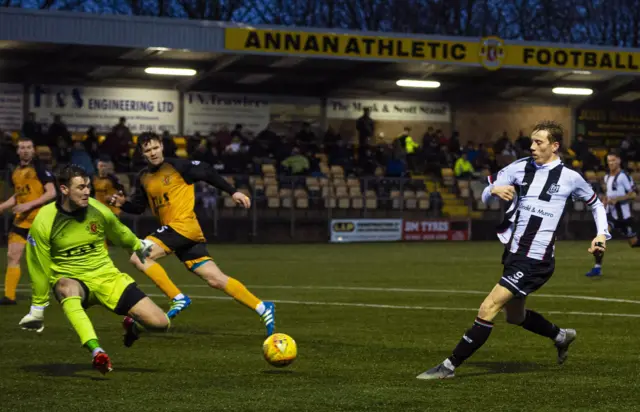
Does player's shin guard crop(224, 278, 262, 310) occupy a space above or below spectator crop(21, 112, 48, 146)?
below

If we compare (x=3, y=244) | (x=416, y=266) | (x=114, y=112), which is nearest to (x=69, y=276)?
(x=416, y=266)

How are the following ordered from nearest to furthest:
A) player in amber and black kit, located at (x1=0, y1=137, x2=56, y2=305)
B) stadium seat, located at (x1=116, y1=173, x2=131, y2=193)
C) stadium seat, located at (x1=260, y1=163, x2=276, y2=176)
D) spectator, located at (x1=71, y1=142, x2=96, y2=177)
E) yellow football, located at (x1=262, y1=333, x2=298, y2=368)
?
yellow football, located at (x1=262, y1=333, x2=298, y2=368) → player in amber and black kit, located at (x1=0, y1=137, x2=56, y2=305) → spectator, located at (x1=71, y1=142, x2=96, y2=177) → stadium seat, located at (x1=116, y1=173, x2=131, y2=193) → stadium seat, located at (x1=260, y1=163, x2=276, y2=176)

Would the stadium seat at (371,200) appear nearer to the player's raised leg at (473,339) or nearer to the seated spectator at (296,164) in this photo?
the seated spectator at (296,164)

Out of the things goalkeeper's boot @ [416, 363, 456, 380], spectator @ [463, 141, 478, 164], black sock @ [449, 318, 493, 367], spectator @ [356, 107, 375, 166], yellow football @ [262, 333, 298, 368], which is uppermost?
spectator @ [356, 107, 375, 166]

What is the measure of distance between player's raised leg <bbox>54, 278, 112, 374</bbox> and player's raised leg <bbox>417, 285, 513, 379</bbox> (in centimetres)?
234

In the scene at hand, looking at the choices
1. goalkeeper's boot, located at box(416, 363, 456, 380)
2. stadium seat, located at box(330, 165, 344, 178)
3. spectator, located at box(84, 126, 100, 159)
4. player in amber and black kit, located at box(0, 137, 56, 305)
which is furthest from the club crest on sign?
goalkeeper's boot, located at box(416, 363, 456, 380)

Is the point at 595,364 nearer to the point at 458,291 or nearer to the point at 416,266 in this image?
the point at 458,291

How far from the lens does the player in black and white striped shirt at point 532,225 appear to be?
9.31 metres

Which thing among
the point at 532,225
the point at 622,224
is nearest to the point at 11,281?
the point at 532,225

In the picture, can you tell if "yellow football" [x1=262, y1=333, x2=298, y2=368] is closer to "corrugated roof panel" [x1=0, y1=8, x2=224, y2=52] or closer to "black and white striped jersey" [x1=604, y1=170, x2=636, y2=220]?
"black and white striped jersey" [x1=604, y1=170, x2=636, y2=220]

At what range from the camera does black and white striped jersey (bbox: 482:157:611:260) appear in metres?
9.50

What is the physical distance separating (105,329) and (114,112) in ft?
84.3

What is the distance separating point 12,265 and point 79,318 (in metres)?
6.78

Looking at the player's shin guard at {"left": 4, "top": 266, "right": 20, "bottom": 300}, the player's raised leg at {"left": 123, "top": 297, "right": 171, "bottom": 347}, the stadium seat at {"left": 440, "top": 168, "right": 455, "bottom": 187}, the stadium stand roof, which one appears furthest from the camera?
the stadium seat at {"left": 440, "top": 168, "right": 455, "bottom": 187}
